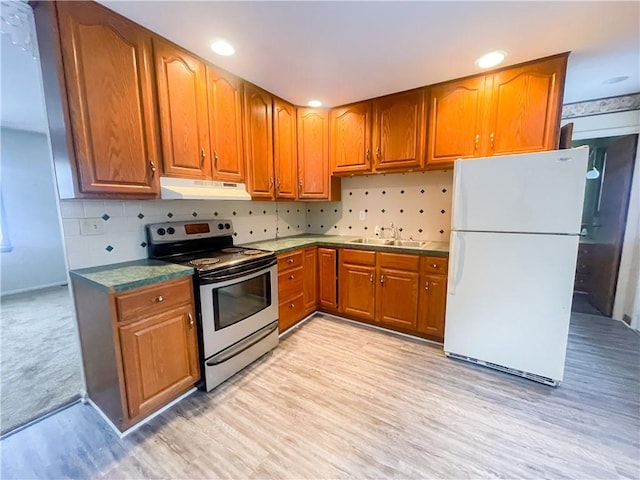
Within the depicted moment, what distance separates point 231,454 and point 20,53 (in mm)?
3132

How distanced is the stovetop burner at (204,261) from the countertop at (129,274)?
4.0 inches

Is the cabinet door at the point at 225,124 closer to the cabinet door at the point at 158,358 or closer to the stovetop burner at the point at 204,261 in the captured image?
the stovetop burner at the point at 204,261

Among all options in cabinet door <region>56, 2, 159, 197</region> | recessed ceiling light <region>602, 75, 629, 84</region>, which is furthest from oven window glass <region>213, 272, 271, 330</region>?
recessed ceiling light <region>602, 75, 629, 84</region>

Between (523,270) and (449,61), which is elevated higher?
(449,61)

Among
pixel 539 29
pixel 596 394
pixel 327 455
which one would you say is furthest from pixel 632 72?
pixel 327 455

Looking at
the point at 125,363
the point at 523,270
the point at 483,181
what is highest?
the point at 483,181

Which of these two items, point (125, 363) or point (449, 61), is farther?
point (449, 61)

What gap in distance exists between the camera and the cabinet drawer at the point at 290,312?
2.60m

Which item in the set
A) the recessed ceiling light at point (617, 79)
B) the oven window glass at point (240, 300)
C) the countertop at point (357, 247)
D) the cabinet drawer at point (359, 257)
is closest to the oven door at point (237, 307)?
the oven window glass at point (240, 300)

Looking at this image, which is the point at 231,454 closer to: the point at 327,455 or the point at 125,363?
the point at 327,455

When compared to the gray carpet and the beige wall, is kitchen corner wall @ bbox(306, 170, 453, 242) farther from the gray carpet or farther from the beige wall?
the gray carpet

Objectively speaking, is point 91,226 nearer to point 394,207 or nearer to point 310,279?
point 310,279

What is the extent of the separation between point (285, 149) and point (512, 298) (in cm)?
244

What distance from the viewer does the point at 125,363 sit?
1.47 meters
